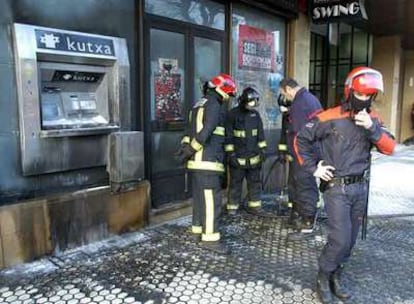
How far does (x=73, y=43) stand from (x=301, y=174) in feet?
9.00

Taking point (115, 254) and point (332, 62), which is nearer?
point (115, 254)

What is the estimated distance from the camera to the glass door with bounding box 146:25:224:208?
4.92m

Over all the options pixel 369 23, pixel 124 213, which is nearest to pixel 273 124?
pixel 124 213

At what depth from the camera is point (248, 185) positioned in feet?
18.1

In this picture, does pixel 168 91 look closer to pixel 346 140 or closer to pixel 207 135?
pixel 207 135

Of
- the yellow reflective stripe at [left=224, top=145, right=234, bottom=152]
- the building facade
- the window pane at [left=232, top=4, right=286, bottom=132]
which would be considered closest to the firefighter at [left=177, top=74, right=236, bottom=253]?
the building facade

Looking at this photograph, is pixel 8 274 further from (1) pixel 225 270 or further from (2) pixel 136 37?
(2) pixel 136 37

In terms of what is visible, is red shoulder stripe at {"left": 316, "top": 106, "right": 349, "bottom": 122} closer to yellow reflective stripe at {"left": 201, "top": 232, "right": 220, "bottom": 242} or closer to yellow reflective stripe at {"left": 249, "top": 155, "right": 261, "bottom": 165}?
Answer: yellow reflective stripe at {"left": 201, "top": 232, "right": 220, "bottom": 242}

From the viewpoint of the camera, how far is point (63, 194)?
13.1ft

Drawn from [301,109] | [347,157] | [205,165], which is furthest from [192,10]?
[347,157]

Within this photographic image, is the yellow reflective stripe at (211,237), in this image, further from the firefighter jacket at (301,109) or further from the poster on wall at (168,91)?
the poster on wall at (168,91)

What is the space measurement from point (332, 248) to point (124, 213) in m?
2.32

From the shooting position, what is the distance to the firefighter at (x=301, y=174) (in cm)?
461

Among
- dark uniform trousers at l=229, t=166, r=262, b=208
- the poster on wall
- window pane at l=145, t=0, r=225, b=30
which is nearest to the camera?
window pane at l=145, t=0, r=225, b=30
